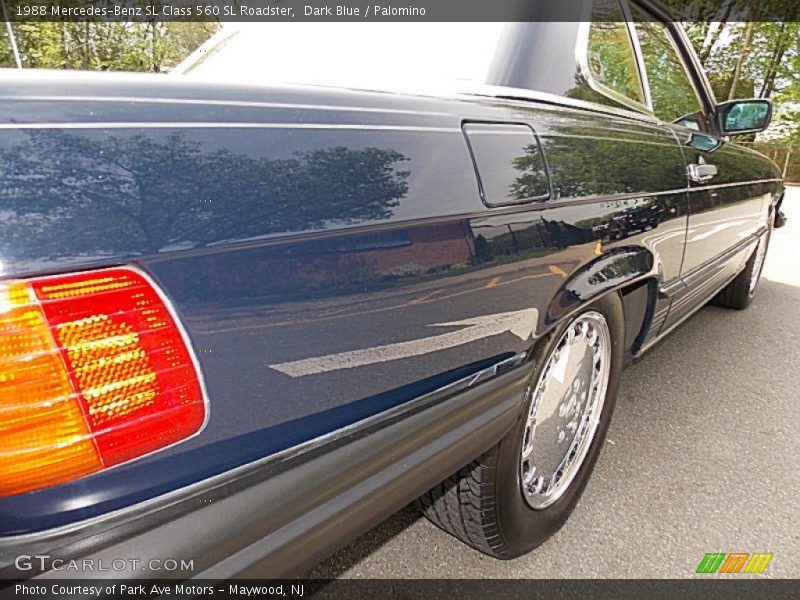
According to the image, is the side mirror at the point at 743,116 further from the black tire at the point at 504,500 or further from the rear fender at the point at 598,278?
the black tire at the point at 504,500

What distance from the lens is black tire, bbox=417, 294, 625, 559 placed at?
1463 mm

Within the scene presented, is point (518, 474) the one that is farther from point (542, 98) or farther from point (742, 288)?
point (742, 288)

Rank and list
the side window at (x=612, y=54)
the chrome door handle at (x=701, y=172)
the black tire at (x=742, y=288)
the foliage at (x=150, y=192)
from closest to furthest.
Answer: the foliage at (x=150, y=192)
the side window at (x=612, y=54)
the chrome door handle at (x=701, y=172)
the black tire at (x=742, y=288)

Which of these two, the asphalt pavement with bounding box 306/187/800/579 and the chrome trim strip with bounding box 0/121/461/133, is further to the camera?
the asphalt pavement with bounding box 306/187/800/579

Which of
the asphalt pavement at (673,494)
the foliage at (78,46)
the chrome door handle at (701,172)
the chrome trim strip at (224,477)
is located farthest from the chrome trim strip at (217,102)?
the foliage at (78,46)

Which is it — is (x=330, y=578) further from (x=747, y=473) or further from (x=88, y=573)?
(x=747, y=473)

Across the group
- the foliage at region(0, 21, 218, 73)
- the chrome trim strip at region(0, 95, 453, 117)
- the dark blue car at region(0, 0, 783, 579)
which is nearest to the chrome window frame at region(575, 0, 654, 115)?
the dark blue car at region(0, 0, 783, 579)

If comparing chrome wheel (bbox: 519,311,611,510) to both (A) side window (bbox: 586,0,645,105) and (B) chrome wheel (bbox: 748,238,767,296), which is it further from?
(B) chrome wheel (bbox: 748,238,767,296)

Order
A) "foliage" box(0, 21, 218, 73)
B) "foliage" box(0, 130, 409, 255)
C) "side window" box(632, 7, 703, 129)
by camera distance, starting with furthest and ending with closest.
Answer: "foliage" box(0, 21, 218, 73)
"side window" box(632, 7, 703, 129)
"foliage" box(0, 130, 409, 255)

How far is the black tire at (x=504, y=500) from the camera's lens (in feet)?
4.80

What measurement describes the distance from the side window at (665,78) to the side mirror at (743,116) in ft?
0.75

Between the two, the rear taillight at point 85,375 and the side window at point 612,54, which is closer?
the rear taillight at point 85,375

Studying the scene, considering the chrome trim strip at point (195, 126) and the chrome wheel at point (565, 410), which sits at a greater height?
the chrome trim strip at point (195, 126)

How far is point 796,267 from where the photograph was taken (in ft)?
20.4
